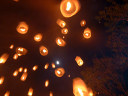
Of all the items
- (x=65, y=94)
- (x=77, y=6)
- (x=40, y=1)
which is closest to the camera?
(x=77, y=6)

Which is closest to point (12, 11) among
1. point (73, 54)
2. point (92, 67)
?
point (73, 54)

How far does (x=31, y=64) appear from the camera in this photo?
647 centimetres

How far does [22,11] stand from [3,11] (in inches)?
31.1

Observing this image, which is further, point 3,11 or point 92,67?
point 92,67

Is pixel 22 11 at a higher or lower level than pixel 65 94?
higher

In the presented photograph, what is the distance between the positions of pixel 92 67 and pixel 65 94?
9.39ft

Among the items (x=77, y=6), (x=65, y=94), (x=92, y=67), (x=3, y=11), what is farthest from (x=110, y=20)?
(x=65, y=94)

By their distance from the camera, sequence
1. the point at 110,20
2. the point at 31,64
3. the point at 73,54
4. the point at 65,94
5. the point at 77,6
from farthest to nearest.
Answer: the point at 65,94
the point at 31,64
the point at 73,54
the point at 110,20
the point at 77,6

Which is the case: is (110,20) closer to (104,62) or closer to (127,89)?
(104,62)

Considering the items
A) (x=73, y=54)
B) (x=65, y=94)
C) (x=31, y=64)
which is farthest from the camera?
(x=65, y=94)

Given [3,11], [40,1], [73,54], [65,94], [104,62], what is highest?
[40,1]

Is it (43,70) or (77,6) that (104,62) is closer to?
(43,70)

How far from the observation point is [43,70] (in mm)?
7039

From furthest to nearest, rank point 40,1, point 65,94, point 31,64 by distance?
point 65,94 < point 31,64 < point 40,1
